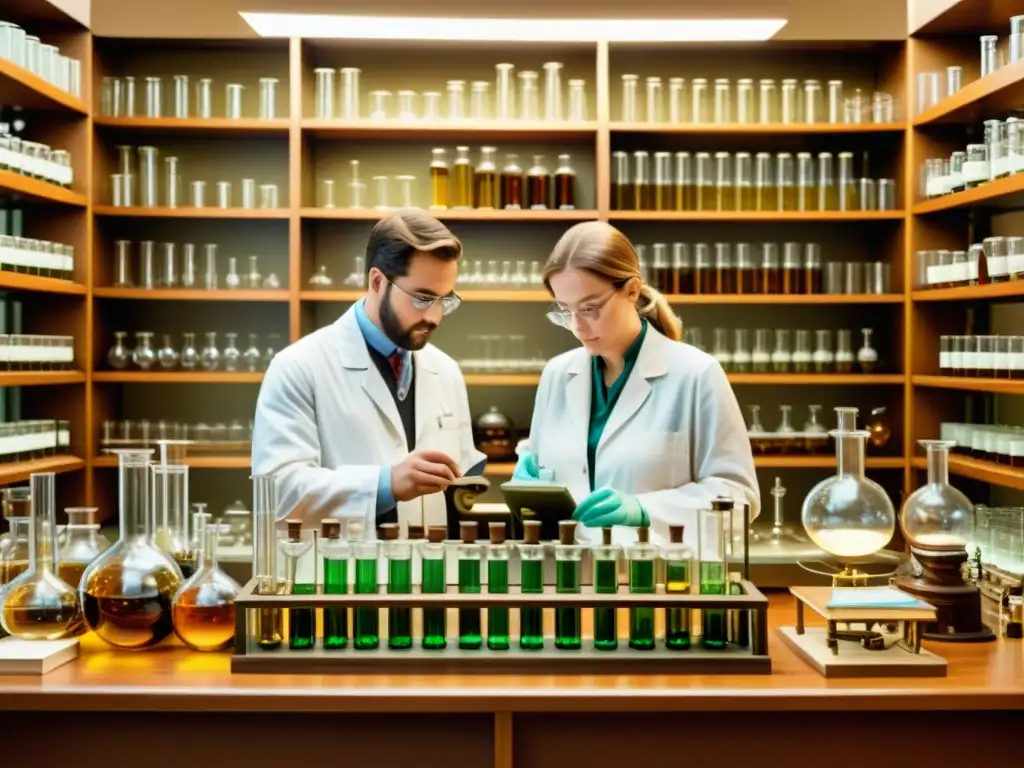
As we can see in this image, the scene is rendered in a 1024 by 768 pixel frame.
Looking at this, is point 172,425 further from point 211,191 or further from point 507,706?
point 507,706

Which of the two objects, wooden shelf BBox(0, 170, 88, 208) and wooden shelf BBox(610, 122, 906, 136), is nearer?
wooden shelf BBox(0, 170, 88, 208)

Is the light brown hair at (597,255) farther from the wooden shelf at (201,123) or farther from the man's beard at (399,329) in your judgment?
the wooden shelf at (201,123)

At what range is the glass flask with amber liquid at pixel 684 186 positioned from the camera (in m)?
4.32

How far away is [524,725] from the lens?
65.9 inches

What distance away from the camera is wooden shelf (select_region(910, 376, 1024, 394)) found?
11.2 feet

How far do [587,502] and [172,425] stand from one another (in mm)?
2487

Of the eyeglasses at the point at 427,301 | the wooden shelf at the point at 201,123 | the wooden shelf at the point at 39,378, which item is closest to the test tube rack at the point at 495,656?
the eyeglasses at the point at 427,301

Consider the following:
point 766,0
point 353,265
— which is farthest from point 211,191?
point 766,0

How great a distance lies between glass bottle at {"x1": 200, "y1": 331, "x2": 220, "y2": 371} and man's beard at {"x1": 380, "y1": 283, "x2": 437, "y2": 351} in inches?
68.5

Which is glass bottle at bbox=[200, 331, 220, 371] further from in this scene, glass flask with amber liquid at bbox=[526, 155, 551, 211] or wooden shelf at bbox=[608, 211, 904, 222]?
wooden shelf at bbox=[608, 211, 904, 222]

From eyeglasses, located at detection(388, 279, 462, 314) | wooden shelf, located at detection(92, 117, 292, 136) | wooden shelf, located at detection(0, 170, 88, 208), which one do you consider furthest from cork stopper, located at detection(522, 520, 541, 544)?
wooden shelf, located at detection(92, 117, 292, 136)

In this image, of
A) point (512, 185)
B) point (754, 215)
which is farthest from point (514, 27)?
point (754, 215)

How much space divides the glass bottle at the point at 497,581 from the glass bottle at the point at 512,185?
8.84 feet

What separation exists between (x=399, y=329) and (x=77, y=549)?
957 mm
